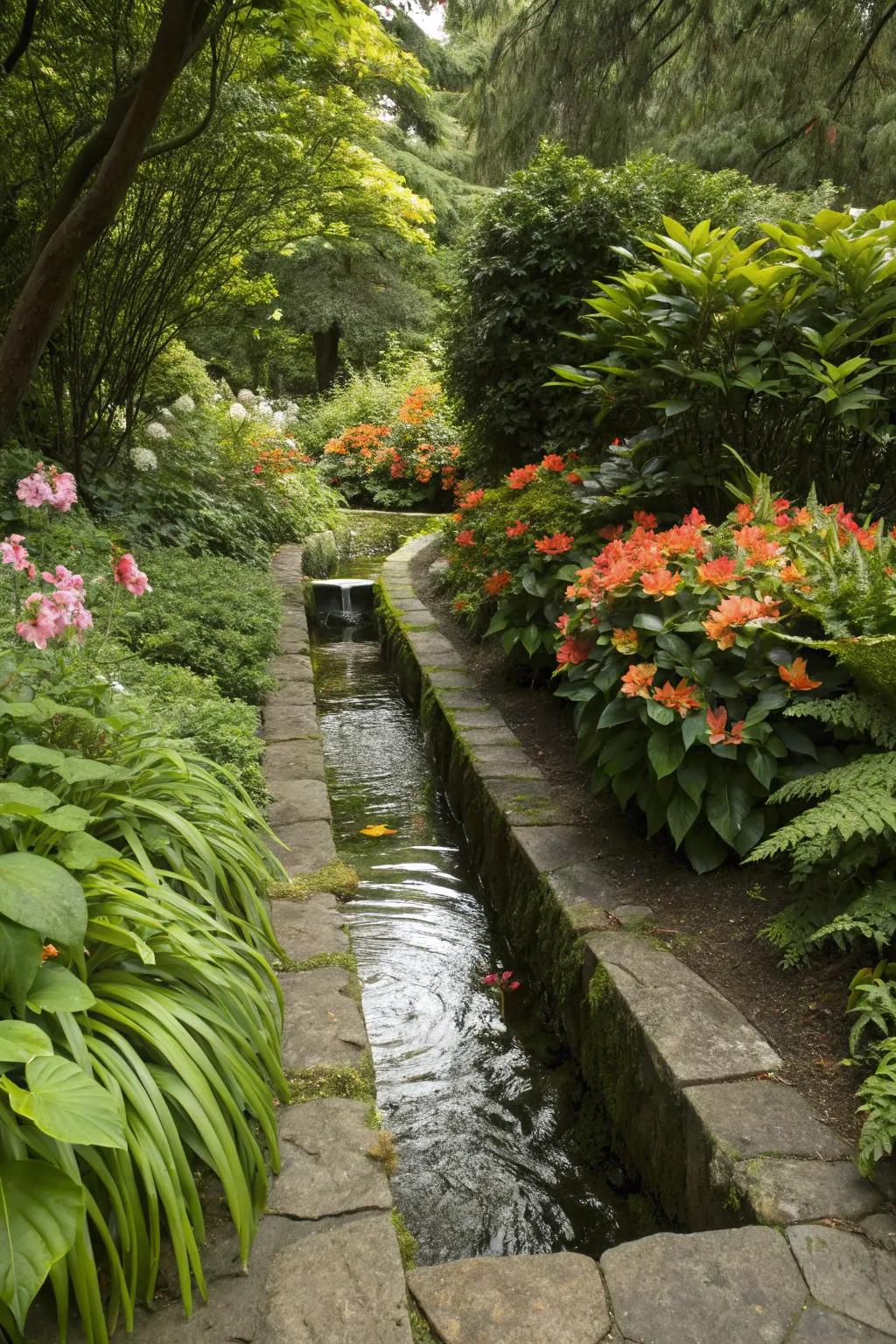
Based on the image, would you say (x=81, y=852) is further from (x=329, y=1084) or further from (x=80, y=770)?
(x=329, y=1084)

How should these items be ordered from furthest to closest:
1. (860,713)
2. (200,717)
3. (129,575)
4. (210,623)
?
(210,623)
(200,717)
(129,575)
(860,713)

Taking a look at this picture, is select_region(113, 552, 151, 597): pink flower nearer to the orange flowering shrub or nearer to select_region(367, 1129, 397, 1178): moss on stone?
select_region(367, 1129, 397, 1178): moss on stone

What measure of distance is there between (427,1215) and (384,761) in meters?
3.08

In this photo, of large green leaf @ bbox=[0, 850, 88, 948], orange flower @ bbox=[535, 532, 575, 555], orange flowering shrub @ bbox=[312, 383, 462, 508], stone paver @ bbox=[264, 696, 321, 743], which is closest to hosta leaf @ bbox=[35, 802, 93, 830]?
large green leaf @ bbox=[0, 850, 88, 948]

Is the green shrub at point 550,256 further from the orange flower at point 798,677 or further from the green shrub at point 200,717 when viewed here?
the orange flower at point 798,677

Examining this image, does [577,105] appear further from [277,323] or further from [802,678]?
[277,323]

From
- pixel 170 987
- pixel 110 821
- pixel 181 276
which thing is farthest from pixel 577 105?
pixel 170 987

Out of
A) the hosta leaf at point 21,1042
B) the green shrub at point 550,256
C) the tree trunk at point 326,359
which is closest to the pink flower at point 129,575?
the hosta leaf at point 21,1042

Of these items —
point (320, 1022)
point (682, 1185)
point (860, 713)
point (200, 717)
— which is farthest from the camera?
point (200, 717)

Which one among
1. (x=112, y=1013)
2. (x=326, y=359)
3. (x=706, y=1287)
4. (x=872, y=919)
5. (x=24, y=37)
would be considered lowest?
(x=706, y=1287)

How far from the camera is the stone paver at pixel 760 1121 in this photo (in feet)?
5.75

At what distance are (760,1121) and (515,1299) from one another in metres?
0.62

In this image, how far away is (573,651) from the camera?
10.5ft

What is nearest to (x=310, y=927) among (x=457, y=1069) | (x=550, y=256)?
(x=457, y=1069)
